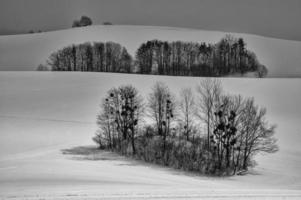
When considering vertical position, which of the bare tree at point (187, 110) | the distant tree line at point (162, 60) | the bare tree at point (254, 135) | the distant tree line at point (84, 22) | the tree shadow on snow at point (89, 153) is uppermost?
the distant tree line at point (84, 22)

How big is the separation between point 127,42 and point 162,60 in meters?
10.2

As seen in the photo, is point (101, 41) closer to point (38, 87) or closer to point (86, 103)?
point (38, 87)

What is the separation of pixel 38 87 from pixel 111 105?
32.0 ft

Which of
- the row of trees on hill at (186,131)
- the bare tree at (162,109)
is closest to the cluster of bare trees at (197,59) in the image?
the bare tree at (162,109)

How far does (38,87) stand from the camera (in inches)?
1307

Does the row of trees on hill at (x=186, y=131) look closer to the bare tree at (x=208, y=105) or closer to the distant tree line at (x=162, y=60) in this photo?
the bare tree at (x=208, y=105)

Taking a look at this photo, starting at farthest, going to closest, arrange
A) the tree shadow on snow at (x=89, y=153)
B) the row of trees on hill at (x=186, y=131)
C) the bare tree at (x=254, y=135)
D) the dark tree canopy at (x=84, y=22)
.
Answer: the dark tree canopy at (x=84, y=22), the bare tree at (x=254, y=135), the row of trees on hill at (x=186, y=131), the tree shadow on snow at (x=89, y=153)

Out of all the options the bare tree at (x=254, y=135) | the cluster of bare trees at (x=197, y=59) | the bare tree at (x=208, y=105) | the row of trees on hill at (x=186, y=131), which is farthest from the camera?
the cluster of bare trees at (x=197, y=59)

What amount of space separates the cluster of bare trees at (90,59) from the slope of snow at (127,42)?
117 inches

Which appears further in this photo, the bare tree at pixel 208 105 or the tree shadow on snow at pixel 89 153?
the bare tree at pixel 208 105

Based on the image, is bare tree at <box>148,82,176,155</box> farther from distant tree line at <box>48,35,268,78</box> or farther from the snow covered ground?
distant tree line at <box>48,35,268,78</box>

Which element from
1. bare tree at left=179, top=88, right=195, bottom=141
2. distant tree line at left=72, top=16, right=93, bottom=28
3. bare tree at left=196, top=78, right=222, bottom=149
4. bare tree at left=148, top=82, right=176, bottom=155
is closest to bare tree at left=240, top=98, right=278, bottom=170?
bare tree at left=196, top=78, right=222, bottom=149

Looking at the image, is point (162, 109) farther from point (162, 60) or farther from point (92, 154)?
point (162, 60)

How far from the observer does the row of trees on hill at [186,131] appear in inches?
853
